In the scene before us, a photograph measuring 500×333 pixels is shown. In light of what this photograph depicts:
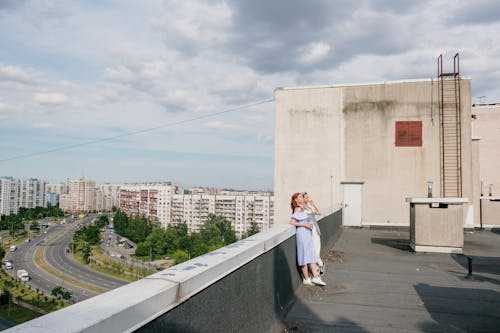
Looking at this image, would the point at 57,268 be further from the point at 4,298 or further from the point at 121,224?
the point at 121,224

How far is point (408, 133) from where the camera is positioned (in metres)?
18.8

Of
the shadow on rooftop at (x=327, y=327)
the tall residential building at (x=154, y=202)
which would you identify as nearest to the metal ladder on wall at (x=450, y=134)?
the shadow on rooftop at (x=327, y=327)

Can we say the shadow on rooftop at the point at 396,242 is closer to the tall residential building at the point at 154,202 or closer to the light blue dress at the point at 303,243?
the light blue dress at the point at 303,243

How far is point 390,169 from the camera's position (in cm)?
1875

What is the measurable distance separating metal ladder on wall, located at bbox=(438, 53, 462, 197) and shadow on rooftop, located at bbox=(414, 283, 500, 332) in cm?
1305

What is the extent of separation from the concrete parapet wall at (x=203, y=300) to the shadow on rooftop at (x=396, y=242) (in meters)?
7.13

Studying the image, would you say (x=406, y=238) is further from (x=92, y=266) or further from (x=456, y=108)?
(x=92, y=266)

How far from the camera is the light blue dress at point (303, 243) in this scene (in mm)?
6457

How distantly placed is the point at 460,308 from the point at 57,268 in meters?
151

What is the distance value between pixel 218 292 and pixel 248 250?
0.86 metres

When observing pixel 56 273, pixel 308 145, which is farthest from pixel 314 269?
pixel 56 273

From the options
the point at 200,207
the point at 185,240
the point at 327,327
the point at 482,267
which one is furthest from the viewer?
the point at 200,207

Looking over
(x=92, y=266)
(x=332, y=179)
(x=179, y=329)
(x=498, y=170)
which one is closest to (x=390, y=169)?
(x=332, y=179)

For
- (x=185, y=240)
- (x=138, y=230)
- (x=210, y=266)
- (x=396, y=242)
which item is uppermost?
(x=210, y=266)
